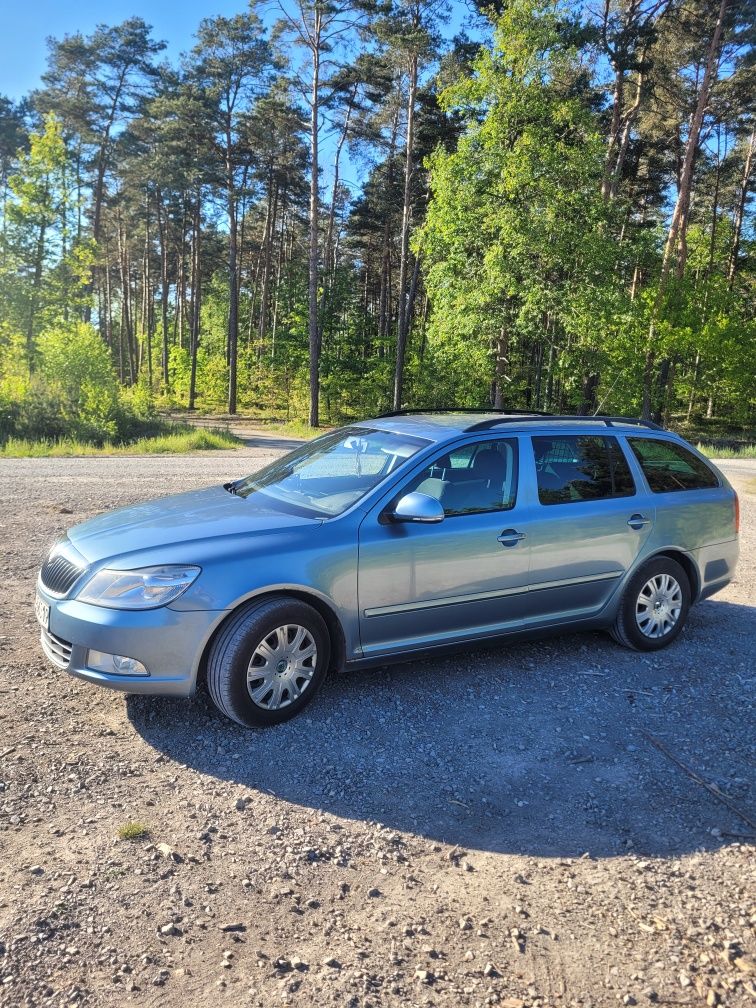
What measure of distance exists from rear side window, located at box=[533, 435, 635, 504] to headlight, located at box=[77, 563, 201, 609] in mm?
2395

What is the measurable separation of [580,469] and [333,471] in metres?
1.75

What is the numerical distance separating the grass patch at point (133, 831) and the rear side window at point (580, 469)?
3042 mm

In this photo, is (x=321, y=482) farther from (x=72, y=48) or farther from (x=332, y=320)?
(x=72, y=48)

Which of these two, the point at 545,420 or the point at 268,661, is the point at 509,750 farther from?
the point at 545,420

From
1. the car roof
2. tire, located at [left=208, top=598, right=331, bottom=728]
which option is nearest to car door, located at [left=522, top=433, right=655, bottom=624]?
the car roof

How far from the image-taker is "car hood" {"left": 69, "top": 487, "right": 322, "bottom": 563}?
389cm

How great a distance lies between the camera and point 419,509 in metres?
4.04

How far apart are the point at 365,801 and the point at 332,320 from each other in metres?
37.6

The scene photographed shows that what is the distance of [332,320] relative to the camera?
39.1m

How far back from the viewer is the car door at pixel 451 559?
412 cm

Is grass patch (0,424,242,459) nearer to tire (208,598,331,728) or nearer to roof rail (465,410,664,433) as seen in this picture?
roof rail (465,410,664,433)

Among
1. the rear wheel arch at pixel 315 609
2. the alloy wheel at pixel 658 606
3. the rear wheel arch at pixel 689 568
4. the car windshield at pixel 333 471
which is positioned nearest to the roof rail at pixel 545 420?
the car windshield at pixel 333 471

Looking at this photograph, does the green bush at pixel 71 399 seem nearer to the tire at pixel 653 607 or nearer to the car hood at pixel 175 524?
the car hood at pixel 175 524

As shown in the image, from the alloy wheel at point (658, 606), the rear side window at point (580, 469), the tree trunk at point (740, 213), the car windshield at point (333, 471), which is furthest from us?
the tree trunk at point (740, 213)
